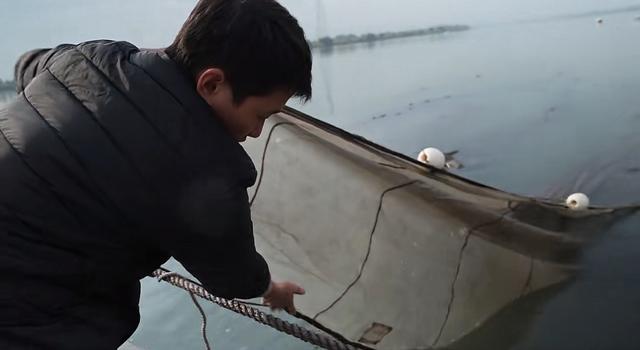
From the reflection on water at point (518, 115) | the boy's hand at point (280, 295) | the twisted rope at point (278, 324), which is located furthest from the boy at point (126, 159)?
the reflection on water at point (518, 115)

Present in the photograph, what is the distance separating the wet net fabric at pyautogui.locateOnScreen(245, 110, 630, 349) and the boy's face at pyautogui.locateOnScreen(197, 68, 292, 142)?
1.72 meters

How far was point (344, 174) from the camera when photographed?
300cm

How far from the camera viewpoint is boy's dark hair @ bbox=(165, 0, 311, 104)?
1.06 meters

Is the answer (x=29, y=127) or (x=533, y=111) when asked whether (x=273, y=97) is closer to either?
(x=29, y=127)

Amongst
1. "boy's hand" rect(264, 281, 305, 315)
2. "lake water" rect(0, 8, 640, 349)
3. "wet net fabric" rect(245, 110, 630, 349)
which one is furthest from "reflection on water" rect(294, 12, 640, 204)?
"boy's hand" rect(264, 281, 305, 315)

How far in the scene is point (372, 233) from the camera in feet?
9.91

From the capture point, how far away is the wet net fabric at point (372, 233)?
299cm

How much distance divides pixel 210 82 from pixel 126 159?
0.23 m

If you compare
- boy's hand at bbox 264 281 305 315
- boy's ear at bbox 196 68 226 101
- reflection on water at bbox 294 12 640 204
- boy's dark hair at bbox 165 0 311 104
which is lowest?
reflection on water at bbox 294 12 640 204

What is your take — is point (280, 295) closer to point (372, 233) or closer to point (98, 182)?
point (98, 182)

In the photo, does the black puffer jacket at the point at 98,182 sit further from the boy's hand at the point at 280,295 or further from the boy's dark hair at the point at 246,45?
the boy's hand at the point at 280,295

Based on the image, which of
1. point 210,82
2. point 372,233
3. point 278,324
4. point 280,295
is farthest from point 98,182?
point 372,233

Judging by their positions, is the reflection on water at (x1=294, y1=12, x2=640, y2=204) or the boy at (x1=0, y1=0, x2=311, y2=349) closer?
the boy at (x1=0, y1=0, x2=311, y2=349)

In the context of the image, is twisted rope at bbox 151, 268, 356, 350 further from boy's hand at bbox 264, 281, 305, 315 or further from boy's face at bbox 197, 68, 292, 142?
boy's face at bbox 197, 68, 292, 142
